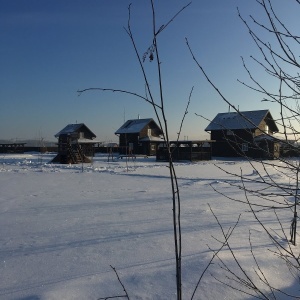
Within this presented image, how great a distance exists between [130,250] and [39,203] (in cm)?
453

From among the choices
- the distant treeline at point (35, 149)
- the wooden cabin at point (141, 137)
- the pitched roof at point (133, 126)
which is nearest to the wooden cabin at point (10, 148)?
the distant treeline at point (35, 149)

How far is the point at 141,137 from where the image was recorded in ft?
143

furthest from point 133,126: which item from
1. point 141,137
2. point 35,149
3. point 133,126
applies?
point 35,149

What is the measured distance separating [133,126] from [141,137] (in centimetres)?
245

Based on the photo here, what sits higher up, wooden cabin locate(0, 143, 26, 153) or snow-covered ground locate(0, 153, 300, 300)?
wooden cabin locate(0, 143, 26, 153)

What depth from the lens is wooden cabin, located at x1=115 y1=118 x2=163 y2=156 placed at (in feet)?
139

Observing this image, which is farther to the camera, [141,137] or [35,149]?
[35,149]

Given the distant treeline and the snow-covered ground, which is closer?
the snow-covered ground

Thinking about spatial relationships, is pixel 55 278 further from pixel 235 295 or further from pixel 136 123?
pixel 136 123

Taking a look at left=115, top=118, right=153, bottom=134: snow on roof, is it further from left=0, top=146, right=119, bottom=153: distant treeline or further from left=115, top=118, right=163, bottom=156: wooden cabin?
left=0, top=146, right=119, bottom=153: distant treeline

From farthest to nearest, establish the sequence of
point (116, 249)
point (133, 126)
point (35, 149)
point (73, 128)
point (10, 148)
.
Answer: point (35, 149)
point (10, 148)
point (73, 128)
point (133, 126)
point (116, 249)

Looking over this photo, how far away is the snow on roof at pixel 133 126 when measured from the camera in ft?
143

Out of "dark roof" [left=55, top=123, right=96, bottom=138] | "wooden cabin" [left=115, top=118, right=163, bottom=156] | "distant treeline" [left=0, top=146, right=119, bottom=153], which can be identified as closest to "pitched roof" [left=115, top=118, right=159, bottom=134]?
"wooden cabin" [left=115, top=118, right=163, bottom=156]

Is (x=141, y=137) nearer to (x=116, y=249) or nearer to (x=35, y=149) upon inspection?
(x=35, y=149)
